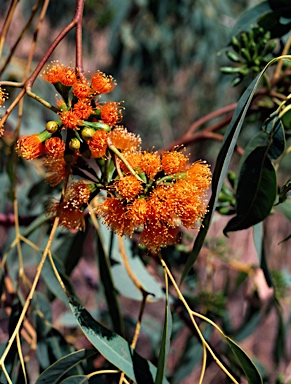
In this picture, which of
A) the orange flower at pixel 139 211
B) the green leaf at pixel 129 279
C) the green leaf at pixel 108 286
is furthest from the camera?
the green leaf at pixel 129 279

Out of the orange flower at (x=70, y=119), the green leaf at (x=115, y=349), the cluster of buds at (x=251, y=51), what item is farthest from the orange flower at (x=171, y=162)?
the cluster of buds at (x=251, y=51)

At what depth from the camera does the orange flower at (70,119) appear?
1.87 ft

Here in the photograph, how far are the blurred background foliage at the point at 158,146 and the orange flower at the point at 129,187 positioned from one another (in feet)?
0.99

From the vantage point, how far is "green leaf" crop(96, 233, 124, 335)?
33.3 inches

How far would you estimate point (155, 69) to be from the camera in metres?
3.07

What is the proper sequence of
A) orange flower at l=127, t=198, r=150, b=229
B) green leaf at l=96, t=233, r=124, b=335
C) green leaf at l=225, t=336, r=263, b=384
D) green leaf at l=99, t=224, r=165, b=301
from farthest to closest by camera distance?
green leaf at l=99, t=224, r=165, b=301, green leaf at l=96, t=233, r=124, b=335, green leaf at l=225, t=336, r=263, b=384, orange flower at l=127, t=198, r=150, b=229

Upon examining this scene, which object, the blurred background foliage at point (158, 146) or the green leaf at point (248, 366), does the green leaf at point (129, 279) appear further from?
the green leaf at point (248, 366)

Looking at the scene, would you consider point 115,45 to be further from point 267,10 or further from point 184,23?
point 267,10

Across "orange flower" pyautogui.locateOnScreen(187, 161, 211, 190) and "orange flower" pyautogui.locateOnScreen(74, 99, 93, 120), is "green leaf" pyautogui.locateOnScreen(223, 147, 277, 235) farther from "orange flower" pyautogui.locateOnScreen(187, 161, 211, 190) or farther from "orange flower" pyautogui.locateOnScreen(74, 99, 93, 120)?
"orange flower" pyautogui.locateOnScreen(74, 99, 93, 120)

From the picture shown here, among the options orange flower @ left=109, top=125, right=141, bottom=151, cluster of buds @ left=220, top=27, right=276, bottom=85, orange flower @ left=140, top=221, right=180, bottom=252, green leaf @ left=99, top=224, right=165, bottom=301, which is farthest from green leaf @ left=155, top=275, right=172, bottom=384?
cluster of buds @ left=220, top=27, right=276, bottom=85

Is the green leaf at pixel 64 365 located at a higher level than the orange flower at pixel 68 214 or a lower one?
lower

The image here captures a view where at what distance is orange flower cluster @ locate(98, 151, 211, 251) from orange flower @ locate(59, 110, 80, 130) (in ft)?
0.22

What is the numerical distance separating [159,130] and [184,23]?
6.37 feet

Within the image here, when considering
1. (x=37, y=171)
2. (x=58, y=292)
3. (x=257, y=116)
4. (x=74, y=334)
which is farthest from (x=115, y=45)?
(x=58, y=292)
